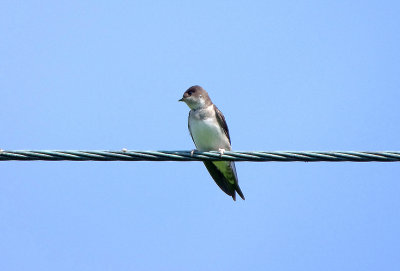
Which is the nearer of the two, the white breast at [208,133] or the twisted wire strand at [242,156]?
the twisted wire strand at [242,156]

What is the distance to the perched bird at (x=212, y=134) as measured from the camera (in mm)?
8633

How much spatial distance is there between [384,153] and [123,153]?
2048mm

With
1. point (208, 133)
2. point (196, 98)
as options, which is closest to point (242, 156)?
point (208, 133)

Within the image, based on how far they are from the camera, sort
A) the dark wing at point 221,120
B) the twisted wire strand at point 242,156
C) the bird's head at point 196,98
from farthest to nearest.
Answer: the bird's head at point 196,98 → the dark wing at point 221,120 → the twisted wire strand at point 242,156

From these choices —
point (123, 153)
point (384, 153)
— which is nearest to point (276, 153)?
point (384, 153)

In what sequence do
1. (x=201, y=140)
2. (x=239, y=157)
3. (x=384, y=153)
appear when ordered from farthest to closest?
(x=201, y=140), (x=239, y=157), (x=384, y=153)

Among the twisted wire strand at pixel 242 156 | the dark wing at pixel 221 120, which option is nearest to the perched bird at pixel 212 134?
the dark wing at pixel 221 120

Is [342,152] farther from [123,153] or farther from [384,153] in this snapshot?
[123,153]

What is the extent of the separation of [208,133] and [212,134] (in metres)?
0.05

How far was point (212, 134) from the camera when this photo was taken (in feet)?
28.2

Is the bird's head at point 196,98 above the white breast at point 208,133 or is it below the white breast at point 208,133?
above

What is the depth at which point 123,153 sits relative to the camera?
18.5ft
